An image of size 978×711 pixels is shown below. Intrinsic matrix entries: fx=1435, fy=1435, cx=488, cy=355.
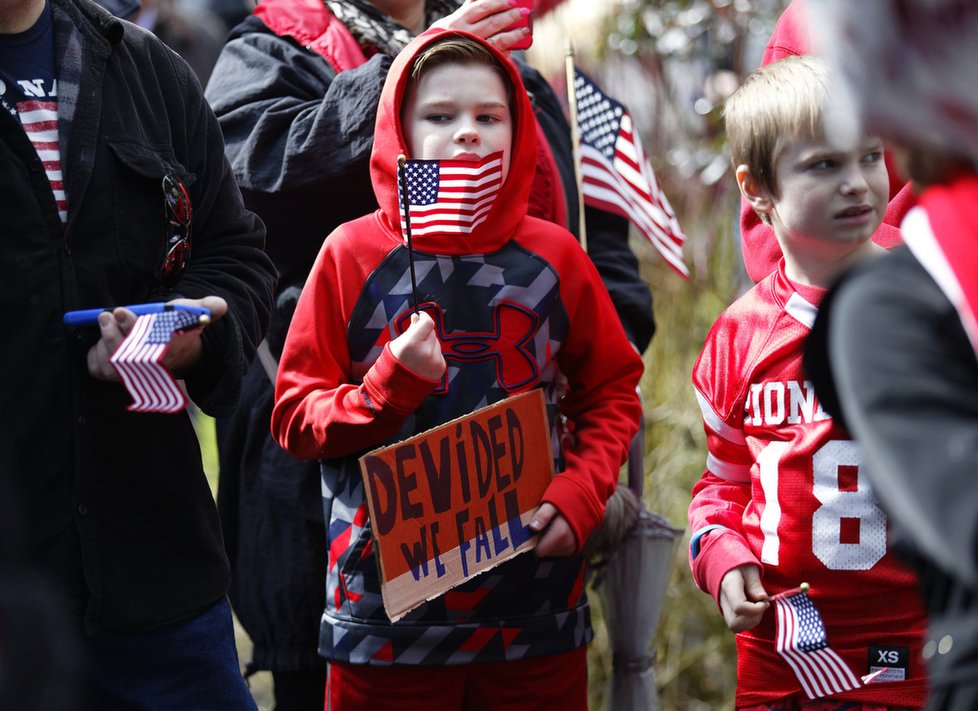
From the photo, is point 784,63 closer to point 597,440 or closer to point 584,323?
point 584,323

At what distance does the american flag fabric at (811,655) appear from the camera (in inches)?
105

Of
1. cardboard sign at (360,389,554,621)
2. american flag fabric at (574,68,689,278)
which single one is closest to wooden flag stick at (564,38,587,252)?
american flag fabric at (574,68,689,278)

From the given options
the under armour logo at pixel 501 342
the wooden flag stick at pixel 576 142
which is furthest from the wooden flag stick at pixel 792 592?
the wooden flag stick at pixel 576 142

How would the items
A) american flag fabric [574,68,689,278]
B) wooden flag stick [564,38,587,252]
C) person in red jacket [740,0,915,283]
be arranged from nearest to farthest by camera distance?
1. person in red jacket [740,0,915,283]
2. wooden flag stick [564,38,587,252]
3. american flag fabric [574,68,689,278]

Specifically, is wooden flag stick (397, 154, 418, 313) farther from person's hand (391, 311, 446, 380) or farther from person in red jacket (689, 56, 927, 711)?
person in red jacket (689, 56, 927, 711)

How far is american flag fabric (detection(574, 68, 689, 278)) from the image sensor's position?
12.1 feet

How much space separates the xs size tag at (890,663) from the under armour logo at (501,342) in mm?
882

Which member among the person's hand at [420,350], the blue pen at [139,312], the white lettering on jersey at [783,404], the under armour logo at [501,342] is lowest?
the white lettering on jersey at [783,404]

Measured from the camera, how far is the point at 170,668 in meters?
2.63

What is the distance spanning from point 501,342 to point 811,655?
0.88m

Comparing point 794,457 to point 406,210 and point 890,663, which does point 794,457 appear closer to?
point 890,663

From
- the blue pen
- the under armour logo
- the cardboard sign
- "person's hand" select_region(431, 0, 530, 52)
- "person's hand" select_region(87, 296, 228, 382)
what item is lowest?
the cardboard sign

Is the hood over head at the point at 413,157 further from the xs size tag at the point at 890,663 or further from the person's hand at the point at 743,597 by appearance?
the xs size tag at the point at 890,663

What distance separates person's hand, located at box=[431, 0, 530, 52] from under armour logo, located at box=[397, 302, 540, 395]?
634 millimetres
